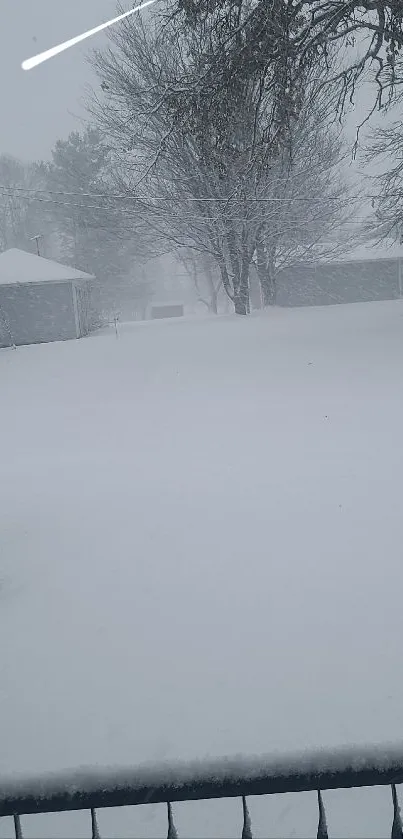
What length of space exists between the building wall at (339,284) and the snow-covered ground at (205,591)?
81.7 feet

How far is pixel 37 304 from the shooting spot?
2975 centimetres

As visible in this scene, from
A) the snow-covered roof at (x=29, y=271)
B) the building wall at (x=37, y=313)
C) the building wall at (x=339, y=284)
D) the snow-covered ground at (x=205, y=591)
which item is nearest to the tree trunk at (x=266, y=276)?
the building wall at (x=339, y=284)

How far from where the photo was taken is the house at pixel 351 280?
3781cm

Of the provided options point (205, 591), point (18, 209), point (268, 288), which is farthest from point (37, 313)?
point (18, 209)

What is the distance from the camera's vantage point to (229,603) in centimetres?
567

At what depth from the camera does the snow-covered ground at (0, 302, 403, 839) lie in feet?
13.0

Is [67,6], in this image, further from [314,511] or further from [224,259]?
[224,259]

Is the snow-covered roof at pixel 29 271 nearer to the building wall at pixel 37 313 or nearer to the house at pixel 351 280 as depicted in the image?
the building wall at pixel 37 313

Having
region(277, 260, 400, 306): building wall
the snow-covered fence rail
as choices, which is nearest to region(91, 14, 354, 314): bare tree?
region(277, 260, 400, 306): building wall

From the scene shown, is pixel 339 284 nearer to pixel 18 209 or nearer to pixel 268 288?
pixel 268 288

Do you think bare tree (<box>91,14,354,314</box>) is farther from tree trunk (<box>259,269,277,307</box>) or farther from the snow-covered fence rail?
the snow-covered fence rail

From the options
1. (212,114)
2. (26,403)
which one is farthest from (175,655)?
(26,403)

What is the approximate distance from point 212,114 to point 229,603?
7.62 meters

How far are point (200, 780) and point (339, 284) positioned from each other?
39783 millimetres
